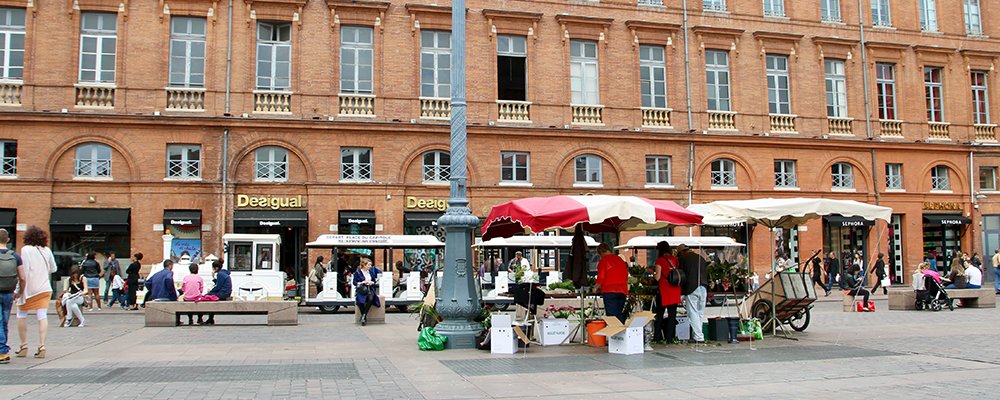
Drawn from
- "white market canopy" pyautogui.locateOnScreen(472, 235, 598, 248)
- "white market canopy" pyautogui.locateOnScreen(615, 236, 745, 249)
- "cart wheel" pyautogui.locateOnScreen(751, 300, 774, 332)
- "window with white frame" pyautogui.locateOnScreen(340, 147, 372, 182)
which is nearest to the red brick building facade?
"window with white frame" pyautogui.locateOnScreen(340, 147, 372, 182)

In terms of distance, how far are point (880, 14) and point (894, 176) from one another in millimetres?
7197

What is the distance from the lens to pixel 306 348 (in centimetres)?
1376

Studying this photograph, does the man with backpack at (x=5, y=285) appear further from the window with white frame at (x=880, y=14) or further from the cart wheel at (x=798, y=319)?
the window with white frame at (x=880, y=14)

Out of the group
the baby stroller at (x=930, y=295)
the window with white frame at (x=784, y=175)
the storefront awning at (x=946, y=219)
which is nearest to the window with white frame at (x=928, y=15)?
the storefront awning at (x=946, y=219)

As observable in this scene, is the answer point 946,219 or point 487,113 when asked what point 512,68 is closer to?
point 487,113

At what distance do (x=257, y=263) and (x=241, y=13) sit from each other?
9508mm

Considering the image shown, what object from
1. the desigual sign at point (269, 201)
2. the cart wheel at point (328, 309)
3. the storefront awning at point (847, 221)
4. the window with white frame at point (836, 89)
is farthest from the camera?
the window with white frame at point (836, 89)

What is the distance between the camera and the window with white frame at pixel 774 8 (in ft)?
114

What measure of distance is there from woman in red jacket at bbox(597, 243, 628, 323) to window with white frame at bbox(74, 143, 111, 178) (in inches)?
807

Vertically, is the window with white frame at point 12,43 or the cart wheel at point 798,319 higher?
the window with white frame at point 12,43

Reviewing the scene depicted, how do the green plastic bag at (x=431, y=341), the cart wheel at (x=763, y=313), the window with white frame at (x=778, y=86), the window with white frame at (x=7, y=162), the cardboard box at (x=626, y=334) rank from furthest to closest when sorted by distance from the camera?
the window with white frame at (x=778, y=86)
the window with white frame at (x=7, y=162)
the cart wheel at (x=763, y=313)
the green plastic bag at (x=431, y=341)
the cardboard box at (x=626, y=334)

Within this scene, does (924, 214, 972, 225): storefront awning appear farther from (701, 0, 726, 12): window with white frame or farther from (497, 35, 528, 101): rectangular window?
(497, 35, 528, 101): rectangular window

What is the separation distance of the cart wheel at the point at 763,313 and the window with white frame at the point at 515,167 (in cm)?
1581

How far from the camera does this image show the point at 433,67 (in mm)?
30547
